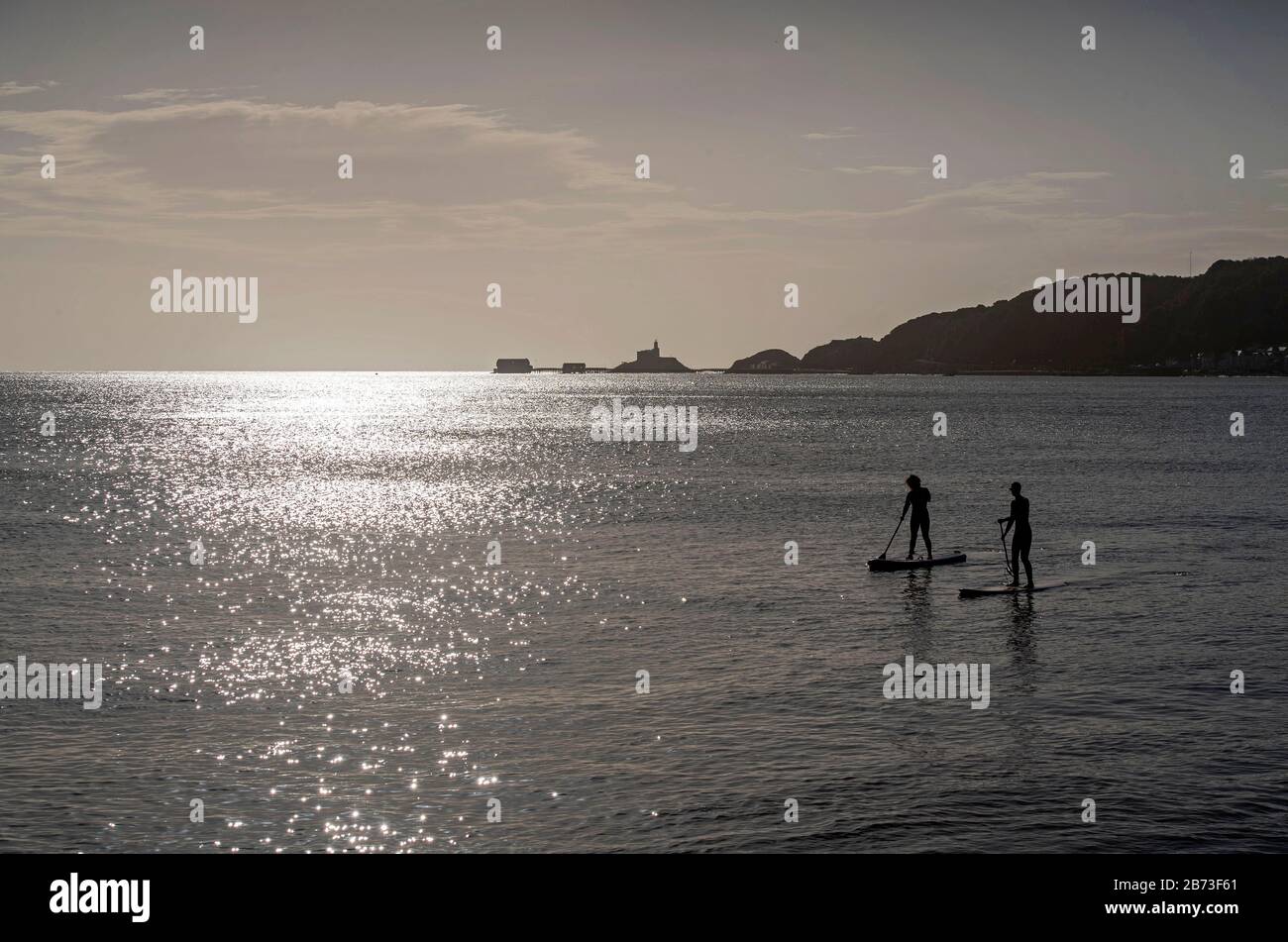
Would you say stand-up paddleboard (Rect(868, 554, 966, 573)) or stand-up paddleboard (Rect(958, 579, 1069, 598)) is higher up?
stand-up paddleboard (Rect(868, 554, 966, 573))

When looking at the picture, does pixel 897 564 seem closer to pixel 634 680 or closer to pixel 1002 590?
pixel 1002 590

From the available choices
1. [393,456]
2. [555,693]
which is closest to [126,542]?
[555,693]

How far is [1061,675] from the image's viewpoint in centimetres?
2103

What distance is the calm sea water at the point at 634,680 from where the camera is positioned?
14.3 metres

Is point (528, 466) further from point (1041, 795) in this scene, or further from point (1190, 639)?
point (1041, 795)

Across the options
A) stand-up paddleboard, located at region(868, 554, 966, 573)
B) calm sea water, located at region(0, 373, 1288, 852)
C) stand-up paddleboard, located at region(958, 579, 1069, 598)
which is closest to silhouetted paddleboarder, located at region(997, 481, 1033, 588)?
stand-up paddleboard, located at region(958, 579, 1069, 598)

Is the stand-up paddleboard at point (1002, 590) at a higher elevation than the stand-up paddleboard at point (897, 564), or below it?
below

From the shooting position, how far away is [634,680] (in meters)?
21.2

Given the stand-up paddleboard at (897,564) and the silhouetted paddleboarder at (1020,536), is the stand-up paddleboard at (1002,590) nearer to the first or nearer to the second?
the silhouetted paddleboarder at (1020,536)

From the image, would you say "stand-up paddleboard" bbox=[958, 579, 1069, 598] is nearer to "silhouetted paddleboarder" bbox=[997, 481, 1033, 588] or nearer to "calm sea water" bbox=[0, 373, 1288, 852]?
"silhouetted paddleboarder" bbox=[997, 481, 1033, 588]

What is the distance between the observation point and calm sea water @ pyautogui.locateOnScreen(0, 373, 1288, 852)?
14258 mm

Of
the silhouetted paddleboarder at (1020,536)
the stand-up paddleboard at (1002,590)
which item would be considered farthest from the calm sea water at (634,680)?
the silhouetted paddleboarder at (1020,536)

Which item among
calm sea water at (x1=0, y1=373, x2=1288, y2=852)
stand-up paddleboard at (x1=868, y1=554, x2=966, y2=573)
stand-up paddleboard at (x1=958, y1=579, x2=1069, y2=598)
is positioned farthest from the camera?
stand-up paddleboard at (x1=868, y1=554, x2=966, y2=573)
